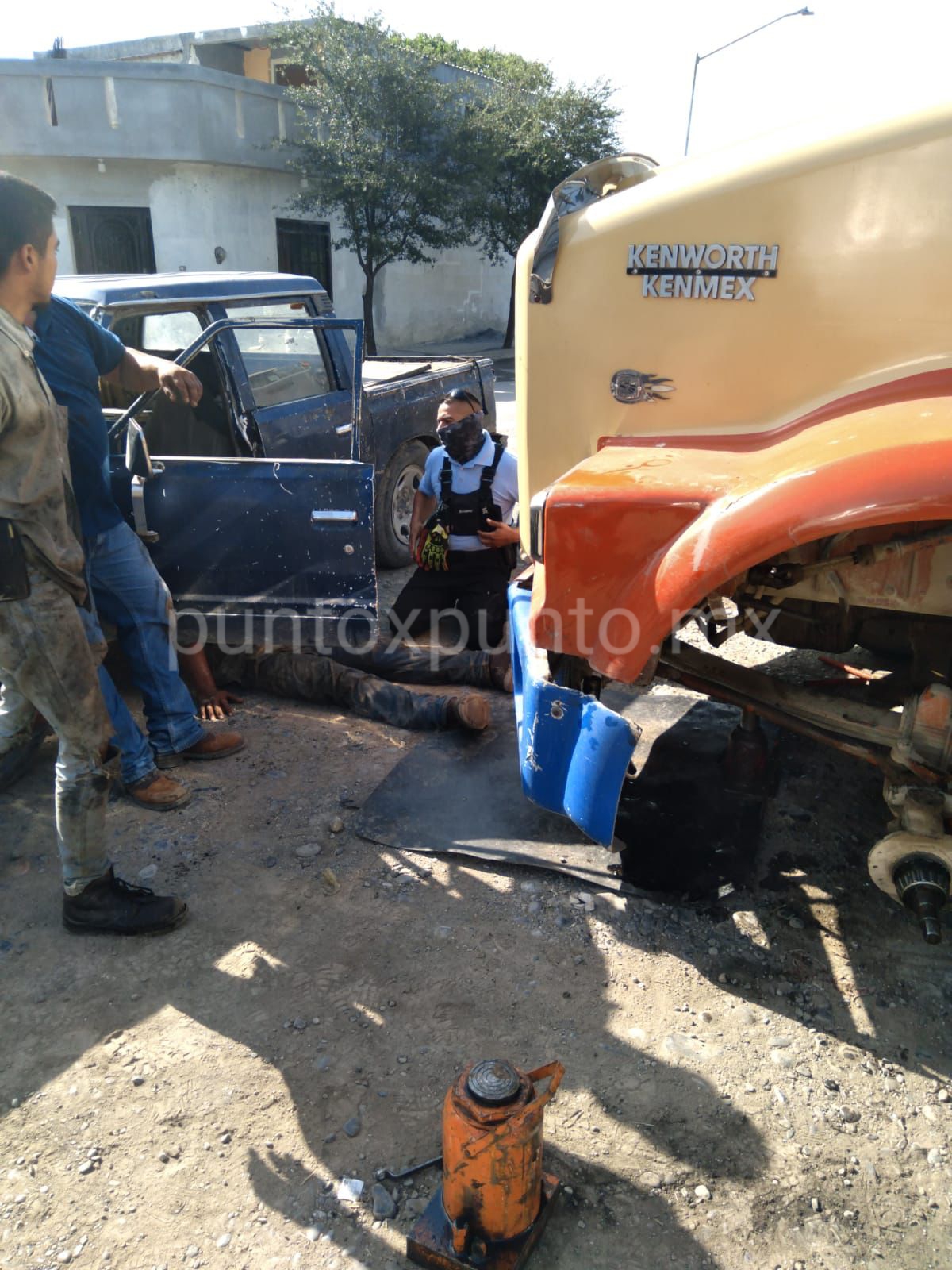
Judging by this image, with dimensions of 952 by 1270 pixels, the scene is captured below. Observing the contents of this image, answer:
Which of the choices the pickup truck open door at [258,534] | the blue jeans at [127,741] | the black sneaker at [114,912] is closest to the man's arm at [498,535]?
the pickup truck open door at [258,534]

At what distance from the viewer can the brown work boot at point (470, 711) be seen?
3.98 metres

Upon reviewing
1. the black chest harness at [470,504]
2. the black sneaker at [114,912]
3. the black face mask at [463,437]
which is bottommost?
the black sneaker at [114,912]

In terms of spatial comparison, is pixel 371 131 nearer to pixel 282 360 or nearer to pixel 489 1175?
pixel 282 360

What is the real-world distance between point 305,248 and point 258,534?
1676 centimetres

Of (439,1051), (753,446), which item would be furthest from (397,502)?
(439,1051)

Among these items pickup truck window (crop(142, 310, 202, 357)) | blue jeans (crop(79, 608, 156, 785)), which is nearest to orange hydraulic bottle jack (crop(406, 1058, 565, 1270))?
blue jeans (crop(79, 608, 156, 785))

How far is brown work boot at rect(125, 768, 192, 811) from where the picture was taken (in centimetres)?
357

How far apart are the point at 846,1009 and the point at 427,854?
144 cm

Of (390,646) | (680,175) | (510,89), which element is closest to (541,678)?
(680,175)

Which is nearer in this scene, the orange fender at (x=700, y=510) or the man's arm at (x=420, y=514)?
the orange fender at (x=700, y=510)

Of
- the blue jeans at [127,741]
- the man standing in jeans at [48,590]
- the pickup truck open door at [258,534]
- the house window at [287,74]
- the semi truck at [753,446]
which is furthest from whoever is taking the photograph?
the house window at [287,74]

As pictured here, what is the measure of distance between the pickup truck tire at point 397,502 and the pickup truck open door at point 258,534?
2.01 meters

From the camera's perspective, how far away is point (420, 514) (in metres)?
4.74

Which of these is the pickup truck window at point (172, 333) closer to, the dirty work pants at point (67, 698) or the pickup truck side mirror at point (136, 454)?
the pickup truck side mirror at point (136, 454)
